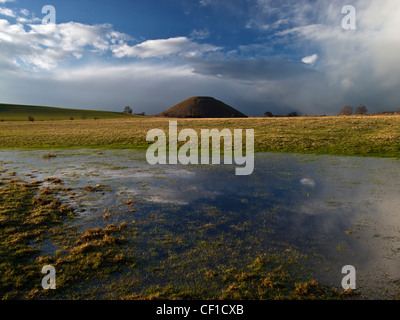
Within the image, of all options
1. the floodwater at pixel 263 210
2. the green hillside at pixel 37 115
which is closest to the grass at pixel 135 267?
the floodwater at pixel 263 210

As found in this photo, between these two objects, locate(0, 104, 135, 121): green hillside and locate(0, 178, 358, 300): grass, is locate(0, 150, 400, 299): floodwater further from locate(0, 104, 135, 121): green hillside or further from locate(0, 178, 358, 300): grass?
locate(0, 104, 135, 121): green hillside

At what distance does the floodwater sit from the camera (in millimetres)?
8430

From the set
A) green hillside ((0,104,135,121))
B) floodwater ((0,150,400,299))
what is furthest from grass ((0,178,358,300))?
green hillside ((0,104,135,121))

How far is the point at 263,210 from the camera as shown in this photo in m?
12.6

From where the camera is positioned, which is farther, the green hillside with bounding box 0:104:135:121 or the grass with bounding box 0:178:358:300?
the green hillside with bounding box 0:104:135:121

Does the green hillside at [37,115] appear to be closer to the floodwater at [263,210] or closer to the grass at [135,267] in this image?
the floodwater at [263,210]

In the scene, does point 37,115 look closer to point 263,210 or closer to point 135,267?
point 263,210

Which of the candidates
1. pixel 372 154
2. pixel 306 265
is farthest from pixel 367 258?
pixel 372 154

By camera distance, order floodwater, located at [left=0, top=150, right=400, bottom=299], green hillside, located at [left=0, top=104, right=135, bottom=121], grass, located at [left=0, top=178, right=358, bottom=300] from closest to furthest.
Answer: grass, located at [left=0, top=178, right=358, bottom=300]
floodwater, located at [left=0, top=150, right=400, bottom=299]
green hillside, located at [left=0, top=104, right=135, bottom=121]

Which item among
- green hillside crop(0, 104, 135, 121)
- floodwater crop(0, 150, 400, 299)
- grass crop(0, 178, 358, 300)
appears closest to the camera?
grass crop(0, 178, 358, 300)

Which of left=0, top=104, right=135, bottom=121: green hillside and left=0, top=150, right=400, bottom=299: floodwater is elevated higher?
left=0, top=104, right=135, bottom=121: green hillside

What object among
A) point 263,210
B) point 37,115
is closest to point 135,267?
point 263,210

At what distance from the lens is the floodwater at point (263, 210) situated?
8430 millimetres
